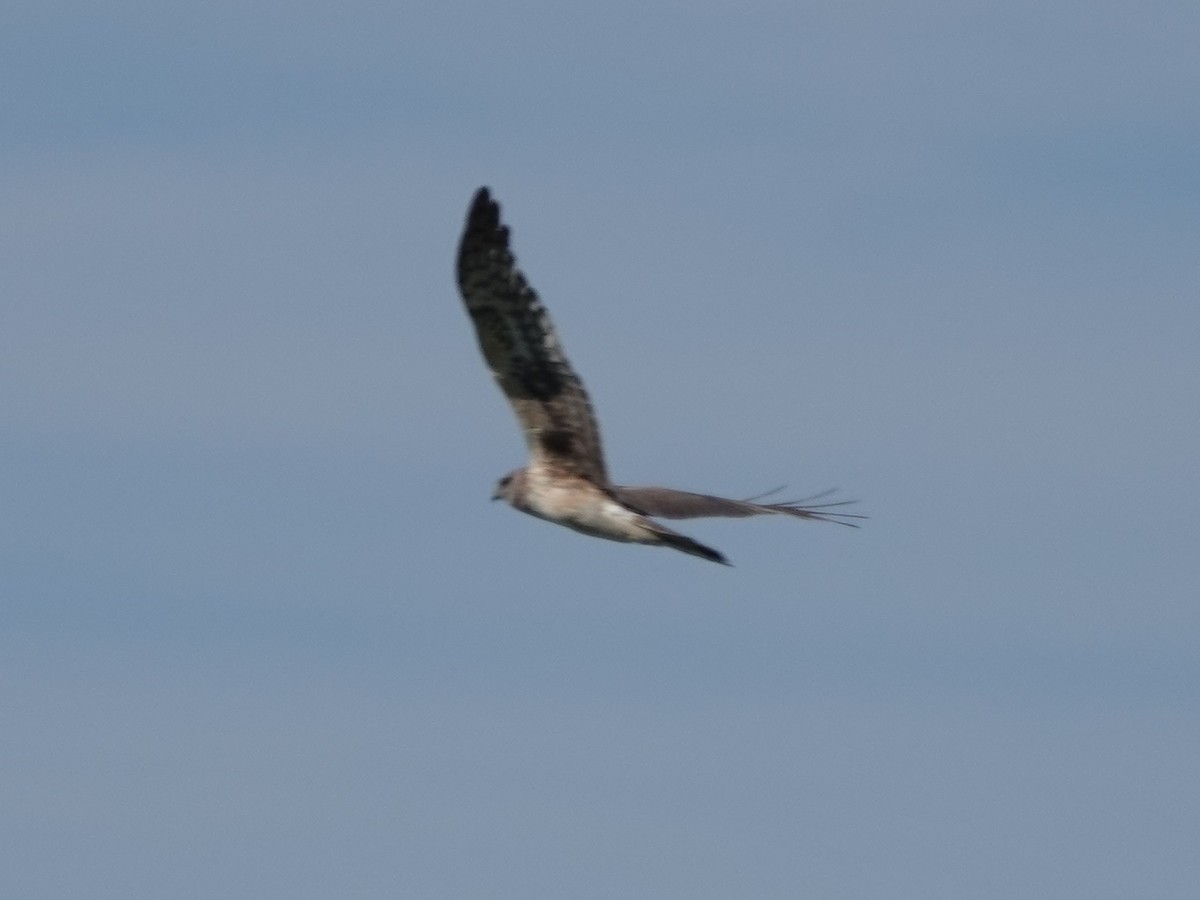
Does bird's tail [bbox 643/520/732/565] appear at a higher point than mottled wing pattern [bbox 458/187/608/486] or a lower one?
lower

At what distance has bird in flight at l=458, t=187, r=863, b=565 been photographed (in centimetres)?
2489

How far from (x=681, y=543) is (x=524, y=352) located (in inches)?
85.9

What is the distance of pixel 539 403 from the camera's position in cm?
2627

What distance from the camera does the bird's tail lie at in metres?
24.3

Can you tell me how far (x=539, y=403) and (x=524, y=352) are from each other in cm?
80

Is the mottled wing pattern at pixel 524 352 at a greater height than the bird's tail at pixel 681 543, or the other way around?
the mottled wing pattern at pixel 524 352

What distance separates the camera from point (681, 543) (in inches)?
984

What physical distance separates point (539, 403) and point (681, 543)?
6.97 feet

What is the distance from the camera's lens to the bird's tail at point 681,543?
24266 millimetres

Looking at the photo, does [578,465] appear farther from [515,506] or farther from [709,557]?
[709,557]

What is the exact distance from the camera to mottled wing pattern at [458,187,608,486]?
81.6 feet

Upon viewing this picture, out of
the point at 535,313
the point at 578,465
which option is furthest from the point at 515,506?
the point at 535,313

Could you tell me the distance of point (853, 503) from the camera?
29.3 meters

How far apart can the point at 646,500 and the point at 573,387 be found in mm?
3868
